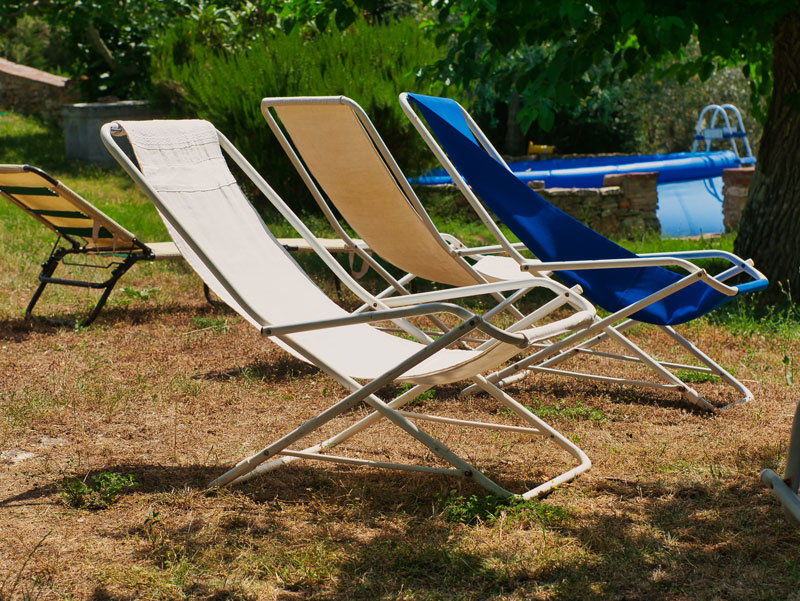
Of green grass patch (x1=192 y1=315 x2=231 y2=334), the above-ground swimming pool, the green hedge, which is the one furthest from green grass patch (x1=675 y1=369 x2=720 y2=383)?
the green hedge

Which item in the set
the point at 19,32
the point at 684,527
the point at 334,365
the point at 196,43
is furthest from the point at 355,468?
the point at 19,32

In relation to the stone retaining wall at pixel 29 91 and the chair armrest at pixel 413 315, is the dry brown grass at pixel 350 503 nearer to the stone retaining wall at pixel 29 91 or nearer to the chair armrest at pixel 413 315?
the chair armrest at pixel 413 315

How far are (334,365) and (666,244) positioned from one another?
5206 mm

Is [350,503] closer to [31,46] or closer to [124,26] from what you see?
[124,26]

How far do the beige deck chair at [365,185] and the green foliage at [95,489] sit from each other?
3.91 ft

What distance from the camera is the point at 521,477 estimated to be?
112 inches

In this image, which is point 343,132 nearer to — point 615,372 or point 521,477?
point 521,477

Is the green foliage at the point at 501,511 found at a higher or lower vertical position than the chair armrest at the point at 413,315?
lower

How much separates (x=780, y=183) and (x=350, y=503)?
4.04 m

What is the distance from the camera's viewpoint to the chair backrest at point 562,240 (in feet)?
10.6

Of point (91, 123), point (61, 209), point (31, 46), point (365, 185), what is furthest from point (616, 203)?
point (31, 46)

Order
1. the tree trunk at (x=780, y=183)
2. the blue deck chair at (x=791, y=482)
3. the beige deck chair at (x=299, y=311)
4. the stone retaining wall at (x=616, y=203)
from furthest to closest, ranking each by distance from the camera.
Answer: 1. the stone retaining wall at (x=616, y=203)
2. the tree trunk at (x=780, y=183)
3. the beige deck chair at (x=299, y=311)
4. the blue deck chair at (x=791, y=482)

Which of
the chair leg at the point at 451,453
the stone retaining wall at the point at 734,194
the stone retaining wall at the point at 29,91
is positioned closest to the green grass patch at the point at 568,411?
the chair leg at the point at 451,453

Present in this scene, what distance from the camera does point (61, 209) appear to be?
4824 mm
